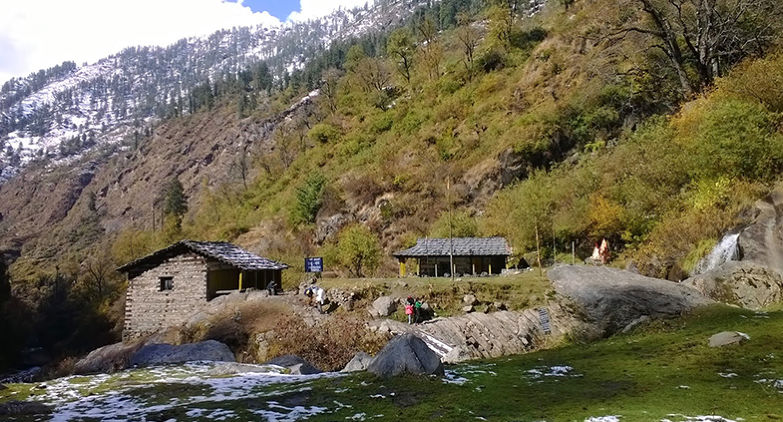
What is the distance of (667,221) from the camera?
2775cm

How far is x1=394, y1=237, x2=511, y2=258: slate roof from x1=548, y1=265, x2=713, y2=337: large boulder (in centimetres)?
2163

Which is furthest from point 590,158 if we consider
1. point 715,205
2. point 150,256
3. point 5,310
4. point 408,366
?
point 5,310

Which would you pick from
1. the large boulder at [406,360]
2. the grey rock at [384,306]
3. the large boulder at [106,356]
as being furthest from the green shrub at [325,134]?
the large boulder at [406,360]

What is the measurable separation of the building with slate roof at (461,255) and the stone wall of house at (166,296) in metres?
15.7

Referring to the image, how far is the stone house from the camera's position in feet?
124

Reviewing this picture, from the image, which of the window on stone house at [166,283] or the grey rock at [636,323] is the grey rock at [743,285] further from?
the window on stone house at [166,283]

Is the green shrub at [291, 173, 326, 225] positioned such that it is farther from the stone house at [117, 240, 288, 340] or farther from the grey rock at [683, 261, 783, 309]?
the grey rock at [683, 261, 783, 309]

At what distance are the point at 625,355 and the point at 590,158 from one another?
1531 inches

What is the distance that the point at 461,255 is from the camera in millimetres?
41156

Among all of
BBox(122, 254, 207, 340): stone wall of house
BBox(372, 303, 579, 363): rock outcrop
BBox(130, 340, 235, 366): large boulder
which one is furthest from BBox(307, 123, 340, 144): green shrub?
BBox(130, 340, 235, 366): large boulder

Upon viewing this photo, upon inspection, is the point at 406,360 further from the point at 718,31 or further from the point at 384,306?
the point at 718,31

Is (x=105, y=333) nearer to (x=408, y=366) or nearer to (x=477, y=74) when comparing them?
(x=477, y=74)

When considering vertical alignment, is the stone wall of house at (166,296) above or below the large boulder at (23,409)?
above

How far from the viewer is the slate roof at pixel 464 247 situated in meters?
40.4
